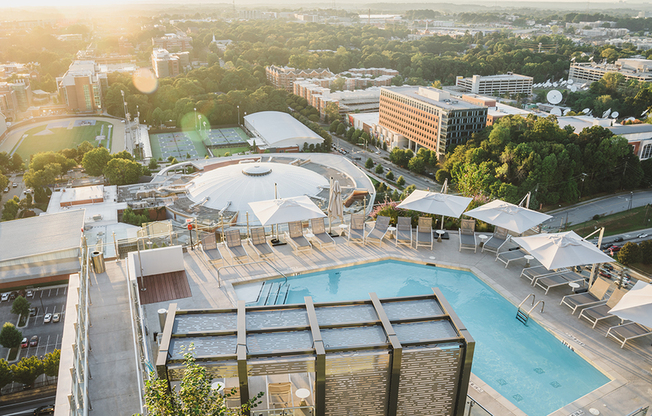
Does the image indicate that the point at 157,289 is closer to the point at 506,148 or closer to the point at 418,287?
the point at 418,287

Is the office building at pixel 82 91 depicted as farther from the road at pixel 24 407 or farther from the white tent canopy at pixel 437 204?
the white tent canopy at pixel 437 204

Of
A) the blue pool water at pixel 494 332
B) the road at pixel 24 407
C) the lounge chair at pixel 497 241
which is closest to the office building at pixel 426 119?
the lounge chair at pixel 497 241

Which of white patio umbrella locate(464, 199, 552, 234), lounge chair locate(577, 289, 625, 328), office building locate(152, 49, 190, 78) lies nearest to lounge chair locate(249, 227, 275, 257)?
white patio umbrella locate(464, 199, 552, 234)

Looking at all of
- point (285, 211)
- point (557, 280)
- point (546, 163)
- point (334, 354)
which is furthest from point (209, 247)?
point (546, 163)

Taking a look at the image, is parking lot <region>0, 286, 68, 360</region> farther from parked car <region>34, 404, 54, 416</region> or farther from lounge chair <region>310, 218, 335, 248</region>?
lounge chair <region>310, 218, 335, 248</region>

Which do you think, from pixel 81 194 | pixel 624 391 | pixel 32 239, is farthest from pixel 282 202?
pixel 81 194
